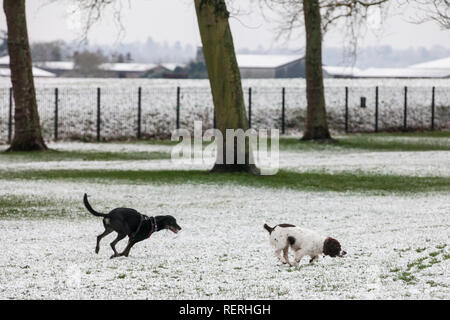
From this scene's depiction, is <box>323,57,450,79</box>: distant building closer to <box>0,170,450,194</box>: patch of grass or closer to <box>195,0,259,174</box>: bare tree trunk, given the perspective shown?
<box>0,170,450,194</box>: patch of grass

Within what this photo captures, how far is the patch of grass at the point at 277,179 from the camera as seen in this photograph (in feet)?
65.0

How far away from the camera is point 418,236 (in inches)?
482

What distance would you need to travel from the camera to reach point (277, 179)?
21047mm

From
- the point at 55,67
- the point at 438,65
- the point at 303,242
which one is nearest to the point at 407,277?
the point at 303,242

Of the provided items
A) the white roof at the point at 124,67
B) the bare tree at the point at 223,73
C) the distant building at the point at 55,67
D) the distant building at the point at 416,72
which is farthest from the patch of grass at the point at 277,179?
the distant building at the point at 55,67

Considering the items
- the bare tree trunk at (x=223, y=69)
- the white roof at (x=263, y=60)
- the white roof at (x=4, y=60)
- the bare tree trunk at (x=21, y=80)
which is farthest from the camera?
the white roof at (x=4, y=60)

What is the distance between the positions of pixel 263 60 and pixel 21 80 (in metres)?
103

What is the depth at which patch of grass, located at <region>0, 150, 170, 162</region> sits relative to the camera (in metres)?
27.1

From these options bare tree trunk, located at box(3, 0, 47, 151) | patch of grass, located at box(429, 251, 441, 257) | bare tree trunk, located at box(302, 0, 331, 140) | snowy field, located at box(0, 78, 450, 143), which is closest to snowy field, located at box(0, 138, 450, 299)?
patch of grass, located at box(429, 251, 441, 257)

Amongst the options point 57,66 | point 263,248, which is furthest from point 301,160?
point 57,66

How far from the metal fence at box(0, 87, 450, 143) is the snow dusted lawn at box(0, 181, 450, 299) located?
63.1 ft

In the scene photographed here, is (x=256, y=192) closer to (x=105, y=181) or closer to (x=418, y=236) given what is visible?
(x=105, y=181)

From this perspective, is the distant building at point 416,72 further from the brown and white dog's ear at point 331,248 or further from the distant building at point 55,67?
the brown and white dog's ear at point 331,248

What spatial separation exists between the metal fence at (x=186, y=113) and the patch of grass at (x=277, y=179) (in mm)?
13064
